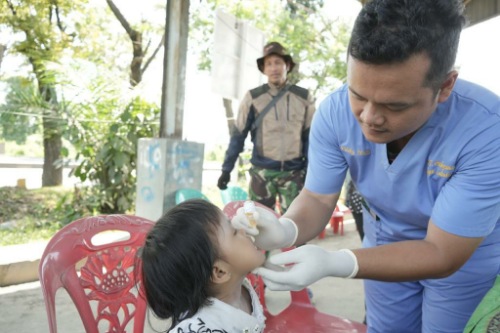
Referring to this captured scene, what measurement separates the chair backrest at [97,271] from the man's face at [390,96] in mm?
800

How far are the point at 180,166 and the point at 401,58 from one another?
3.52m

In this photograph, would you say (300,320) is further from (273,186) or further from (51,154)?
(51,154)

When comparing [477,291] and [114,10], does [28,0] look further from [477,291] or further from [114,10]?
[477,291]

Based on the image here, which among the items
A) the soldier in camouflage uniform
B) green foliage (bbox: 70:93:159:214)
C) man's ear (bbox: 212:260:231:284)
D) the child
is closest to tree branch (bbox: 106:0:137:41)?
green foliage (bbox: 70:93:159:214)

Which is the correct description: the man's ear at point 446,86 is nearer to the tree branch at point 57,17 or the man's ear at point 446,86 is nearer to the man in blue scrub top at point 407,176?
the man in blue scrub top at point 407,176

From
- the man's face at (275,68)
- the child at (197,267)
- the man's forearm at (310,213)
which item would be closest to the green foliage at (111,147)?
the man's face at (275,68)

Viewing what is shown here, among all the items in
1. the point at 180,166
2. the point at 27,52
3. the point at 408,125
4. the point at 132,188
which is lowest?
the point at 132,188

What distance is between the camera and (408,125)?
1.18 m

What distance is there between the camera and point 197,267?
128 cm

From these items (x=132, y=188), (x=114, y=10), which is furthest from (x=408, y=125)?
(x=114, y=10)

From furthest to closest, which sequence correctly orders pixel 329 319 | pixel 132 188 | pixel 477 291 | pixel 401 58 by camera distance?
pixel 132 188 → pixel 329 319 → pixel 477 291 → pixel 401 58

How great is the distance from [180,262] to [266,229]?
293 mm

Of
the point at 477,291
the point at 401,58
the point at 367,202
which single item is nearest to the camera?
the point at 401,58

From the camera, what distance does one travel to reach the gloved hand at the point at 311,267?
1.19m
